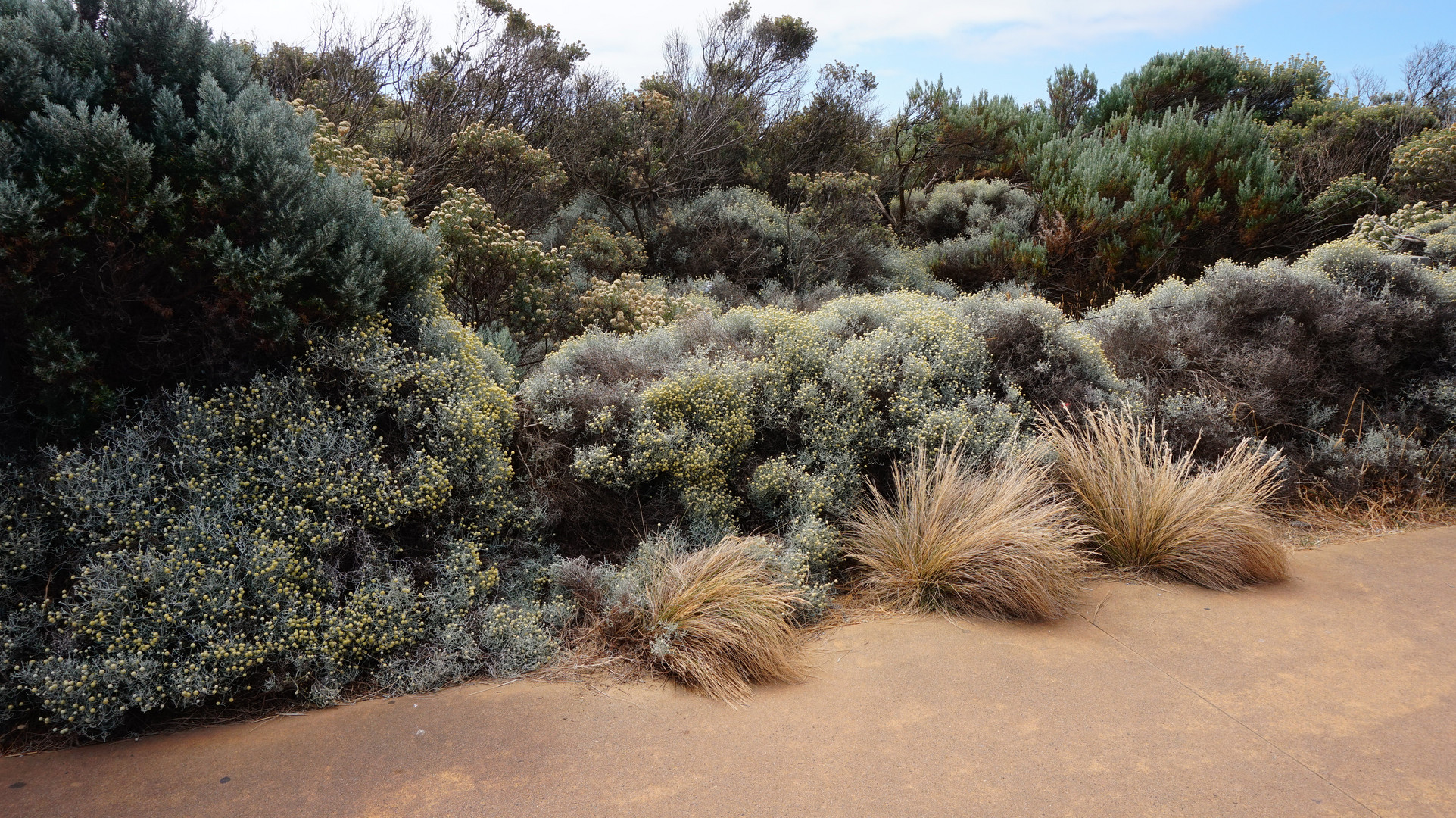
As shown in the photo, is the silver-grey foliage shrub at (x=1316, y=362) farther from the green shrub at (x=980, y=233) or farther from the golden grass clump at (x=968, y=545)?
the green shrub at (x=980, y=233)

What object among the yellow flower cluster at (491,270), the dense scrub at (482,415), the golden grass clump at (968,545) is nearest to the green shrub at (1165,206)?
the dense scrub at (482,415)

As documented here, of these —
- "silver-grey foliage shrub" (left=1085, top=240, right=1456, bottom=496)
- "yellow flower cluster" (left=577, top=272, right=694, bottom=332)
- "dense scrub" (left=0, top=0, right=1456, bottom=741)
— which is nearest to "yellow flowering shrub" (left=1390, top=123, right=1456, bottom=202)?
"dense scrub" (left=0, top=0, right=1456, bottom=741)

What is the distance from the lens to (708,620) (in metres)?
3.48

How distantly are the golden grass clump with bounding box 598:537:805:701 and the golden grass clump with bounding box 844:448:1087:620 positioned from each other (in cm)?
65

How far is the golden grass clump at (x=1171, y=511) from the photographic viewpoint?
4.44 meters

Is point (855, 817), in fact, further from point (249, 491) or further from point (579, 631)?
point (249, 491)

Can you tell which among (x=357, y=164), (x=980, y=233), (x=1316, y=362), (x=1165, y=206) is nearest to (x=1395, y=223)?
(x=1165, y=206)

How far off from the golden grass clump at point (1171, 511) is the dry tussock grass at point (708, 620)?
2.02 metres

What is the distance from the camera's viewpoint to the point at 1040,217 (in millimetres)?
10109

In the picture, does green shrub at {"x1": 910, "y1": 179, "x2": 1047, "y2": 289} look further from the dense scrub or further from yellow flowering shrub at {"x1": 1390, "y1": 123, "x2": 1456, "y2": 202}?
yellow flowering shrub at {"x1": 1390, "y1": 123, "x2": 1456, "y2": 202}

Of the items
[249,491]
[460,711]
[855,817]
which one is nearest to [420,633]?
[460,711]

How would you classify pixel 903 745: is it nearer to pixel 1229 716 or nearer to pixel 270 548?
pixel 1229 716

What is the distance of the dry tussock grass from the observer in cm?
340

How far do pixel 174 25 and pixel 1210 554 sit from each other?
5.62 metres
